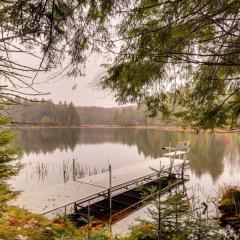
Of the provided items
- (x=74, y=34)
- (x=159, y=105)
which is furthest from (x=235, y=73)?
(x=74, y=34)

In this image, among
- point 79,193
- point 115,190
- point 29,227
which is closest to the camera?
point 29,227

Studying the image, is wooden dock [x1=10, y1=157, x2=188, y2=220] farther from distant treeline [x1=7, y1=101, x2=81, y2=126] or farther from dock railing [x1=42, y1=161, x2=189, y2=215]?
distant treeline [x1=7, y1=101, x2=81, y2=126]

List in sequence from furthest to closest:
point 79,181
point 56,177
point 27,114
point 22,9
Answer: point 27,114 → point 56,177 → point 79,181 → point 22,9

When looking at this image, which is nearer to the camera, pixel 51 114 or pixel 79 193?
pixel 79 193

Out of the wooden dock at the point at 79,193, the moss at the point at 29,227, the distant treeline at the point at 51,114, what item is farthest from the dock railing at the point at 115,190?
the distant treeline at the point at 51,114

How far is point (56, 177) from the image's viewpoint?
14219 mm

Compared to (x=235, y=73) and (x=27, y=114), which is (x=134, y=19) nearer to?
(x=235, y=73)

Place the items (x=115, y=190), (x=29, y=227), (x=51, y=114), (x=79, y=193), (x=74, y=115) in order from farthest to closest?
(x=51, y=114) < (x=74, y=115) < (x=115, y=190) < (x=79, y=193) < (x=29, y=227)

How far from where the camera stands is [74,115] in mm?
67688

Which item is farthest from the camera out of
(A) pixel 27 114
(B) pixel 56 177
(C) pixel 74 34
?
(A) pixel 27 114

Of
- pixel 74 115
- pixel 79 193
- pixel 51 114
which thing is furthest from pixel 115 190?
pixel 51 114

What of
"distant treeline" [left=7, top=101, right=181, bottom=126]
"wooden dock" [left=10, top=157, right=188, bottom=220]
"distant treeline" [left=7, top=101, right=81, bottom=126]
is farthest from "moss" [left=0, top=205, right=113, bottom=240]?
"distant treeline" [left=7, top=101, right=81, bottom=126]

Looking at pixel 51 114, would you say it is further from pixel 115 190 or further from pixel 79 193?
pixel 79 193

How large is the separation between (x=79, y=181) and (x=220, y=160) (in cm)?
1290
